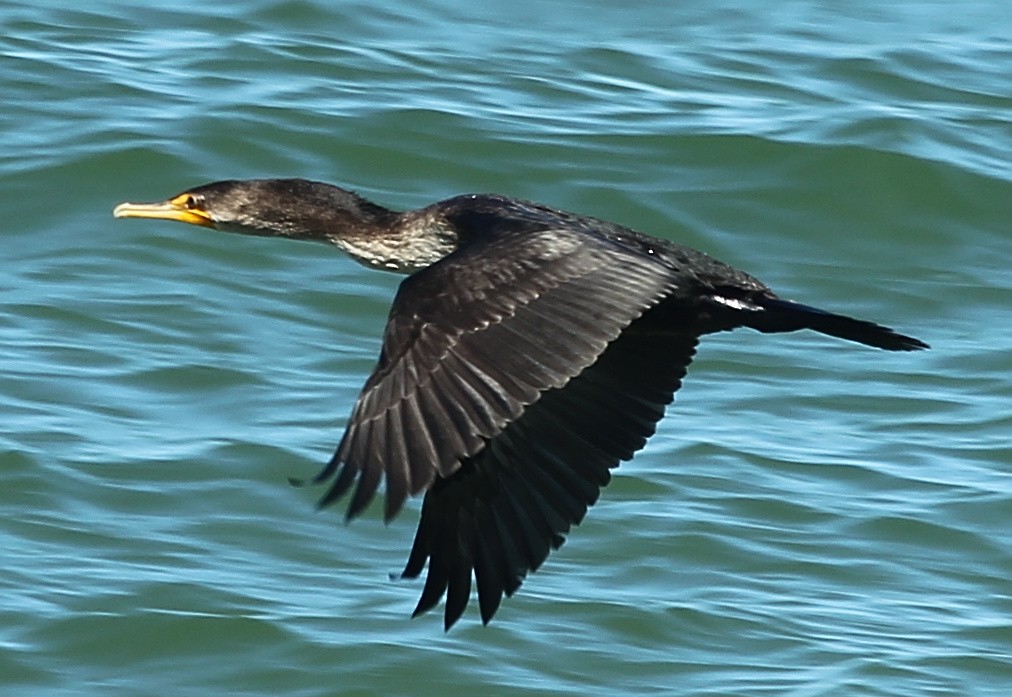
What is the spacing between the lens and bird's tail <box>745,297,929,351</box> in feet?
18.9

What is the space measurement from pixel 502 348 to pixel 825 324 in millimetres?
1036

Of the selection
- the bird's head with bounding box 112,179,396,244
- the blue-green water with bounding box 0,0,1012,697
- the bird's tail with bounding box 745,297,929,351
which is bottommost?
the blue-green water with bounding box 0,0,1012,697

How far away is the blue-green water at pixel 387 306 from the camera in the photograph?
285 inches

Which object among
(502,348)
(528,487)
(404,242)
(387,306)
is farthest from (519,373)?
(387,306)

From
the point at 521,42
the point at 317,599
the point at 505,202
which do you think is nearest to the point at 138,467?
the point at 317,599

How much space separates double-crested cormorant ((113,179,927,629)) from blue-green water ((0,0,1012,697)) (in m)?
1.17

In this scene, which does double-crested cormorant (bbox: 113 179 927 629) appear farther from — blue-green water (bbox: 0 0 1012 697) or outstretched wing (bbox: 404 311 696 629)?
blue-green water (bbox: 0 0 1012 697)

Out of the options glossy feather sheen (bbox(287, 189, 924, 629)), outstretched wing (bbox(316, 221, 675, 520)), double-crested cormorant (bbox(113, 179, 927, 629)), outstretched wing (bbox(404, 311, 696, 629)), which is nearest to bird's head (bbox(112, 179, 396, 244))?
double-crested cormorant (bbox(113, 179, 927, 629))

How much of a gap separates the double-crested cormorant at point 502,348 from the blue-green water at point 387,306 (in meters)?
1.17

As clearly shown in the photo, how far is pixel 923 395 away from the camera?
29.5 feet

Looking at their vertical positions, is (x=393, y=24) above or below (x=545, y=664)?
above

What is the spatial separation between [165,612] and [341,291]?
2515 millimetres

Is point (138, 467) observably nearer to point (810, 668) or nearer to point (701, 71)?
point (810, 668)

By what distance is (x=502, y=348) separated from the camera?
519cm
